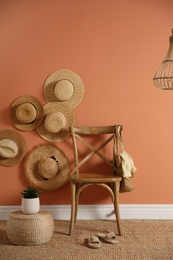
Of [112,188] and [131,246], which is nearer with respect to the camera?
[131,246]

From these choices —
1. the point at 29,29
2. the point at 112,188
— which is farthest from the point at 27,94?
the point at 112,188

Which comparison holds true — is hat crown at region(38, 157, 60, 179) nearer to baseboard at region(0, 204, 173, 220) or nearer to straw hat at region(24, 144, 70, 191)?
straw hat at region(24, 144, 70, 191)

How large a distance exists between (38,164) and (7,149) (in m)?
0.34

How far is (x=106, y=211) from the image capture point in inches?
156

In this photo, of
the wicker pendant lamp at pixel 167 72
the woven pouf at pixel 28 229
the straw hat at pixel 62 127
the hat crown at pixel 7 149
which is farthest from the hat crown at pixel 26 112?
the wicker pendant lamp at pixel 167 72

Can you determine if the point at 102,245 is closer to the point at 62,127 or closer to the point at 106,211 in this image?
the point at 106,211

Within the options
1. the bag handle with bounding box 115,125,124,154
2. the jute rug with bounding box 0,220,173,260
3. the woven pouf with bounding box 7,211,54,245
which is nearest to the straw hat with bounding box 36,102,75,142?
the bag handle with bounding box 115,125,124,154

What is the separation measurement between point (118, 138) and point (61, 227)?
99cm

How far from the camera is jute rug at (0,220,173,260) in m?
2.91

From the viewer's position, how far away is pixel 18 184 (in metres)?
3.98

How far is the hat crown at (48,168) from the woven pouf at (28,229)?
0.73 meters

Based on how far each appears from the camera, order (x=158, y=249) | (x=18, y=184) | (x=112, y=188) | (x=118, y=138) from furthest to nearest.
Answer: (x=18, y=184)
(x=118, y=138)
(x=112, y=188)
(x=158, y=249)

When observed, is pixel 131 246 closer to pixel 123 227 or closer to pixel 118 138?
pixel 123 227

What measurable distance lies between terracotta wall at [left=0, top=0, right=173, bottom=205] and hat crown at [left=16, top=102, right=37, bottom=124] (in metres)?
0.16
